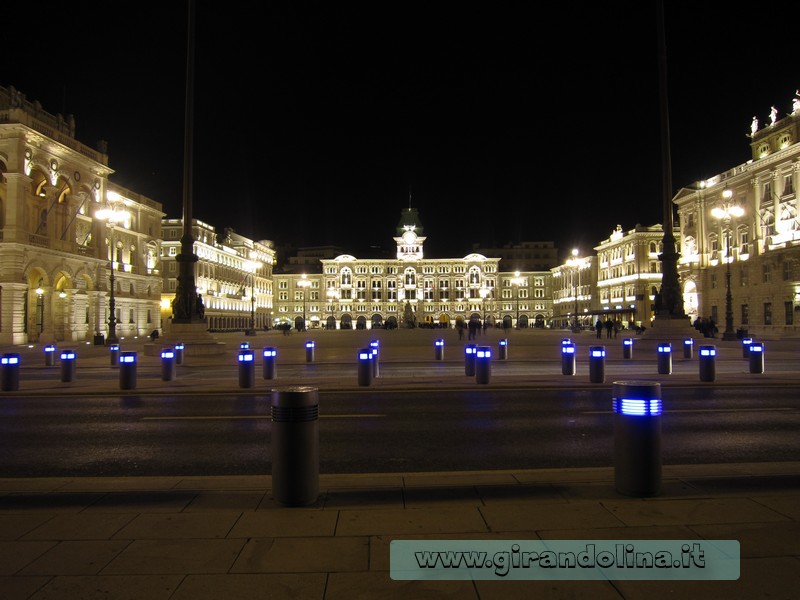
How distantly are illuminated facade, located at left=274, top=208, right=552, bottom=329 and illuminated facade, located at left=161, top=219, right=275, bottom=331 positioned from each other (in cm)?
1284

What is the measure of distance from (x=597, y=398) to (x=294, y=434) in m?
9.88

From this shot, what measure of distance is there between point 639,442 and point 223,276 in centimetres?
10482

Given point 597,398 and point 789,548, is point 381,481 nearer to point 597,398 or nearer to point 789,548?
point 789,548

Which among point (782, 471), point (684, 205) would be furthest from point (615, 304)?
point (782, 471)

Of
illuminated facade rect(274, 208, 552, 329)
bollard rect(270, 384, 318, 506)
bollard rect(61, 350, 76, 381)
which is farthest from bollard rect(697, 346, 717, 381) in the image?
illuminated facade rect(274, 208, 552, 329)

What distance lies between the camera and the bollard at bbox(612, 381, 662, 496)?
5.55m

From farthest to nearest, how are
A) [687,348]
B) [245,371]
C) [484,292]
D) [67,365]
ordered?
[484,292], [687,348], [67,365], [245,371]

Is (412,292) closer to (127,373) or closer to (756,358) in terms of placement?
(756,358)

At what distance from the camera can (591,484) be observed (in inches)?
236

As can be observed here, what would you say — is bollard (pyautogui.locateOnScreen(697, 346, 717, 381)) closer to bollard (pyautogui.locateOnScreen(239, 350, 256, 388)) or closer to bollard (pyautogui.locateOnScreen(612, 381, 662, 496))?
bollard (pyautogui.locateOnScreen(612, 381, 662, 496))

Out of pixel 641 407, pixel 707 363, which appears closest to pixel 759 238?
pixel 707 363

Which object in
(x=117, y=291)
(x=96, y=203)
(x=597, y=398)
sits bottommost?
(x=597, y=398)

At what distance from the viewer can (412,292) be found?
14912 centimetres

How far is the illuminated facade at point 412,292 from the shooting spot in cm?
14588
